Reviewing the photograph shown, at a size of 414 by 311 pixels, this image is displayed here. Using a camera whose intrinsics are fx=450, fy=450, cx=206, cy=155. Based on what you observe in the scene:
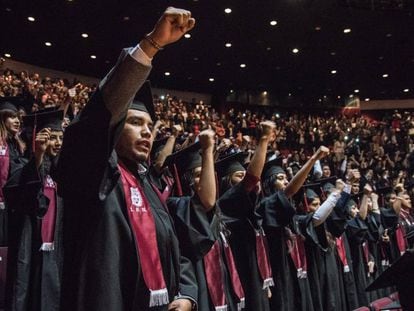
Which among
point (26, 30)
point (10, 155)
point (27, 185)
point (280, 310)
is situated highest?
point (26, 30)

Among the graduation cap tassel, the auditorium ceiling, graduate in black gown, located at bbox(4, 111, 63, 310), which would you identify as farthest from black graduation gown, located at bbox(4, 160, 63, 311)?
the auditorium ceiling

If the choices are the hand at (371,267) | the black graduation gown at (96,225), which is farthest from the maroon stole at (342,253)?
the black graduation gown at (96,225)

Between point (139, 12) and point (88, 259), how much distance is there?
12190mm

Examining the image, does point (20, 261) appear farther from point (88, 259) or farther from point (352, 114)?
point (352, 114)

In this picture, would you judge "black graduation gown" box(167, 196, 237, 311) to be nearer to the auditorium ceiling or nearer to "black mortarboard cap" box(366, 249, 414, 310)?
"black mortarboard cap" box(366, 249, 414, 310)

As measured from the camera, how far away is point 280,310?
3.91m

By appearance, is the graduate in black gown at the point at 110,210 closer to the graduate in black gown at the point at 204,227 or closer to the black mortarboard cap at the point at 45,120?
the graduate in black gown at the point at 204,227

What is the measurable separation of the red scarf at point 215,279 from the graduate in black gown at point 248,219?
377 millimetres

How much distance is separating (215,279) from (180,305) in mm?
1260

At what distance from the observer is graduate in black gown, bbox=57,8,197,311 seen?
131 cm

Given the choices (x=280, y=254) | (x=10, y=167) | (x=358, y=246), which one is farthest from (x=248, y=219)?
(x=358, y=246)

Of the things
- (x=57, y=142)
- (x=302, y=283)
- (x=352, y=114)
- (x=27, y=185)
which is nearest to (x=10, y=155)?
(x=57, y=142)

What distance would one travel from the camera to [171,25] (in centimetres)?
132

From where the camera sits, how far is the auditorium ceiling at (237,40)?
491 inches
